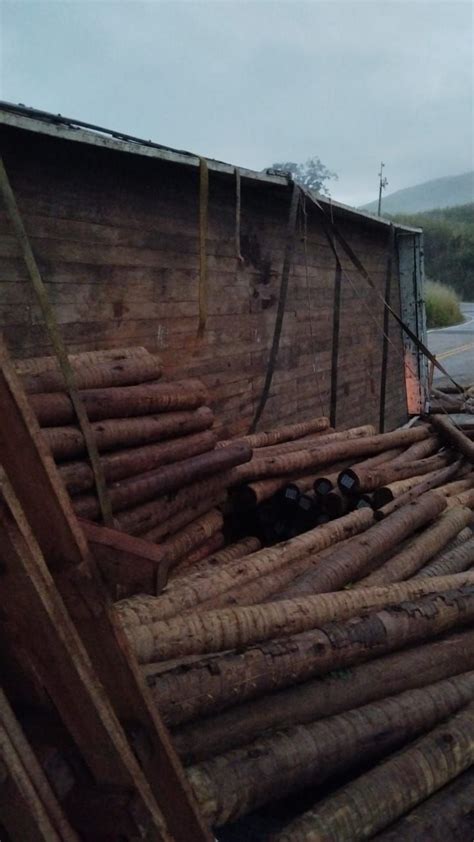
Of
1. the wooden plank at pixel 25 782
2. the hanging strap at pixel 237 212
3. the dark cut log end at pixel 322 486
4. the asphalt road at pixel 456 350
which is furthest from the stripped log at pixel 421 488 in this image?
the asphalt road at pixel 456 350

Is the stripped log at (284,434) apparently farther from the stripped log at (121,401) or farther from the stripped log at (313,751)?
the stripped log at (313,751)

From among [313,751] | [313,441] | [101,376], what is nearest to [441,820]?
[313,751]

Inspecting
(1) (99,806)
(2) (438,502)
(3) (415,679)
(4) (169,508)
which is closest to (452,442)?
(2) (438,502)

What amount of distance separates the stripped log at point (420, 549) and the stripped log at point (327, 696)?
A: 0.97m

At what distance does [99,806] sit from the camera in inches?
84.1

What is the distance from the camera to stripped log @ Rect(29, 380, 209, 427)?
4652 millimetres

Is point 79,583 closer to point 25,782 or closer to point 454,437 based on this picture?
point 25,782

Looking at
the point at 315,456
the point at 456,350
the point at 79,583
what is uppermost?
the point at 456,350

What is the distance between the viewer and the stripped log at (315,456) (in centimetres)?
691

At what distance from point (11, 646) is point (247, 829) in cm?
183

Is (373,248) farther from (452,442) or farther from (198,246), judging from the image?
(198,246)

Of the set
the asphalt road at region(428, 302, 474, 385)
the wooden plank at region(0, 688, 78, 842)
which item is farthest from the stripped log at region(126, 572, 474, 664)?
the asphalt road at region(428, 302, 474, 385)

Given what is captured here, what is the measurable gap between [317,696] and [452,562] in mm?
2913

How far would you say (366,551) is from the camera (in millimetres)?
5629
